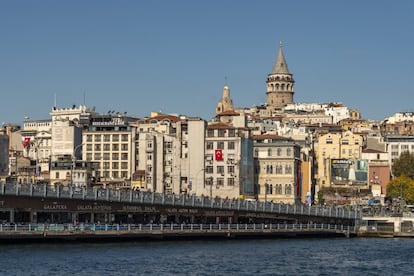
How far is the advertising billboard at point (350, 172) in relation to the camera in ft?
646

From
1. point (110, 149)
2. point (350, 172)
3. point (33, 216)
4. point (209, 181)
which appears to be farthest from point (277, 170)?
point (33, 216)

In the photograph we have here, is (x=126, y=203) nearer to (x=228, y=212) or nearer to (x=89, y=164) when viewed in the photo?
(x=228, y=212)

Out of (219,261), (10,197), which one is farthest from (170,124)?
(219,261)

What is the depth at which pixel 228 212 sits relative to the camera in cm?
12219

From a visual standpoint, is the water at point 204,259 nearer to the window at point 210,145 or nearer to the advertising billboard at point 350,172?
the window at point 210,145

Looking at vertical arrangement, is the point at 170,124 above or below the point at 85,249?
above

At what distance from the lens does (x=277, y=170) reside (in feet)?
581

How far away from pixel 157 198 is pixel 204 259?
27.2 m

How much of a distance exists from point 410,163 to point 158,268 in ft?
416

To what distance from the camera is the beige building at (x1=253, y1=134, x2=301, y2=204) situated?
175750 mm

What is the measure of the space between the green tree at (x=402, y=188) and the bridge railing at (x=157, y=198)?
156 ft

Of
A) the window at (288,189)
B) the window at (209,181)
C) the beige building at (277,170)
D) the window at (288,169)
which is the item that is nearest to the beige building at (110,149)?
the window at (209,181)

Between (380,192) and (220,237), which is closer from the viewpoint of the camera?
(220,237)

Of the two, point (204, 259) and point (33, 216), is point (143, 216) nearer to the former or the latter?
point (33, 216)
